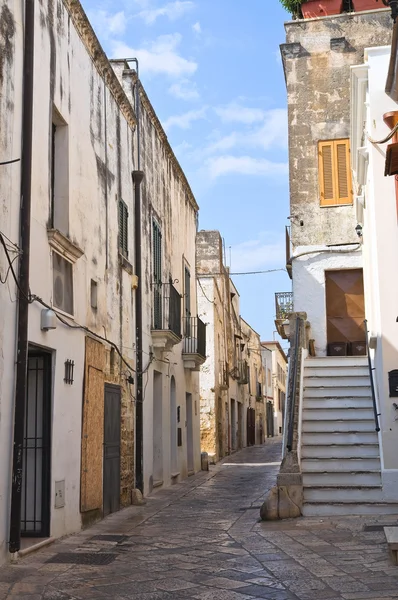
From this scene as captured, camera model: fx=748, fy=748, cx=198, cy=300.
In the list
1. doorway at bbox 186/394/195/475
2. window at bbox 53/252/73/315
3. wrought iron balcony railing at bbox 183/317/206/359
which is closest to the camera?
window at bbox 53/252/73/315

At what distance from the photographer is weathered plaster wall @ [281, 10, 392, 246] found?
1894 centimetres

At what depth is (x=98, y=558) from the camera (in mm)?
8062

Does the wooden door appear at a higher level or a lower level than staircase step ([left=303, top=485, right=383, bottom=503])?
higher

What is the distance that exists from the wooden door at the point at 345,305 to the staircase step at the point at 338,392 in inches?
205

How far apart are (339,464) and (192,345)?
8.92 metres

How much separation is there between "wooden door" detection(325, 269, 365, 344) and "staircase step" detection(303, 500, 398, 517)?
8.33 meters

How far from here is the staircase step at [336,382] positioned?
1331 centimetres

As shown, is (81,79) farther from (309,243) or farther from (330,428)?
(309,243)

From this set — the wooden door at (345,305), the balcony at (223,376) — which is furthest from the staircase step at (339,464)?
the balcony at (223,376)

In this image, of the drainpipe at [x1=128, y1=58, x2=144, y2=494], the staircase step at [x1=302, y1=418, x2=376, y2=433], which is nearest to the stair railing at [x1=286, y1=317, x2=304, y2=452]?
the staircase step at [x1=302, y1=418, x2=376, y2=433]

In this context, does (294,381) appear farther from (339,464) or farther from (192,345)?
(192,345)

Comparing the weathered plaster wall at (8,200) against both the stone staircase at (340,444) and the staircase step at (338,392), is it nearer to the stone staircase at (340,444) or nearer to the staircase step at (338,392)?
the stone staircase at (340,444)

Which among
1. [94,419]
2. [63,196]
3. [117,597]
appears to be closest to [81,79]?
[63,196]

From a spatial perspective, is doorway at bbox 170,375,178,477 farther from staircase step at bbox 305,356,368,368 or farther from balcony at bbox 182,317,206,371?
staircase step at bbox 305,356,368,368
